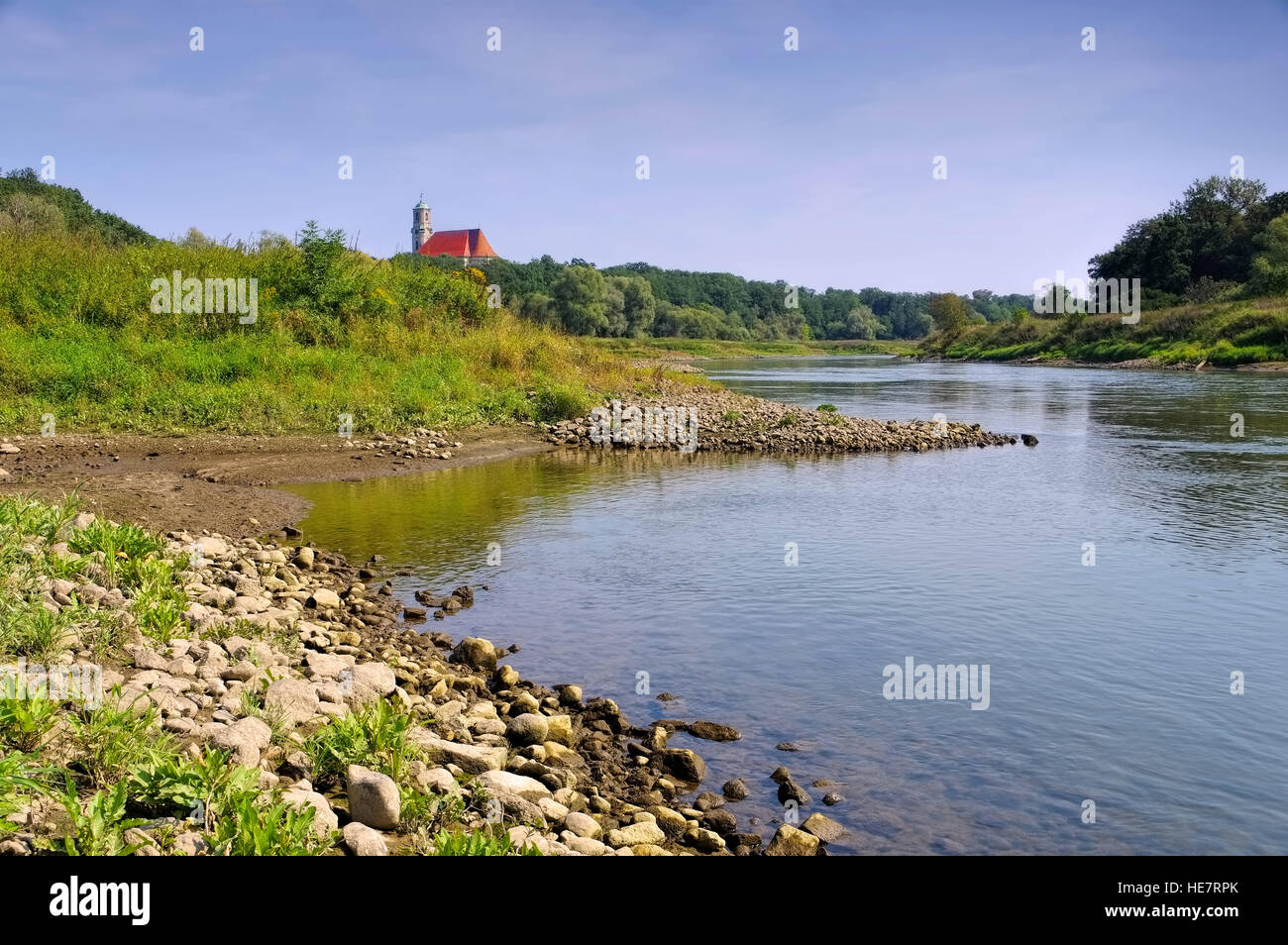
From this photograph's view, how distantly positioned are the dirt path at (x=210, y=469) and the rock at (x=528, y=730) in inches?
298

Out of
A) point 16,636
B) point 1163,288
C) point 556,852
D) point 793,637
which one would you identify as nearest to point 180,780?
point 556,852

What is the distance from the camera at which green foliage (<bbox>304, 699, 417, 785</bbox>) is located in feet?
19.8

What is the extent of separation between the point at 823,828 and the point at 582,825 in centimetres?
164

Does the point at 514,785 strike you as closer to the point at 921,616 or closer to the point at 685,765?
the point at 685,765

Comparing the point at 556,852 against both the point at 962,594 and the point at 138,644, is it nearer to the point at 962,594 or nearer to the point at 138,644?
the point at 138,644

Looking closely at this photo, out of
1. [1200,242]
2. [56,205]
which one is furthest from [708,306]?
[56,205]

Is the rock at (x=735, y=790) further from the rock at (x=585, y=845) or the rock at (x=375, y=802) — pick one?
the rock at (x=375, y=802)

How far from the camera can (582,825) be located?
601 cm

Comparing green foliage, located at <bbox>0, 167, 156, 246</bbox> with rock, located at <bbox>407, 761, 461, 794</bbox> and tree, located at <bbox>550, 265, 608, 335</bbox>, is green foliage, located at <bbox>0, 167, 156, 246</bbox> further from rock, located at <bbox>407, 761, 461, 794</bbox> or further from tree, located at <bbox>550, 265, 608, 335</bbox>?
rock, located at <bbox>407, 761, 461, 794</bbox>

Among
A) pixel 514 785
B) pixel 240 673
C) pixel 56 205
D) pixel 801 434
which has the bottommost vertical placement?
pixel 514 785

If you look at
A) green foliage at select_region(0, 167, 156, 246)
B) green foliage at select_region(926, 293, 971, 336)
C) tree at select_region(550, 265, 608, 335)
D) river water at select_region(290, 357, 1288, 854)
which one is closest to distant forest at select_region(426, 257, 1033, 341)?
tree at select_region(550, 265, 608, 335)

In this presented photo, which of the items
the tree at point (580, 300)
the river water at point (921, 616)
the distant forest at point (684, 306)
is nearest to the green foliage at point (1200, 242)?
the distant forest at point (684, 306)

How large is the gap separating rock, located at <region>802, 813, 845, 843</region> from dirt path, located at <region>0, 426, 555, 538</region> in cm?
982
